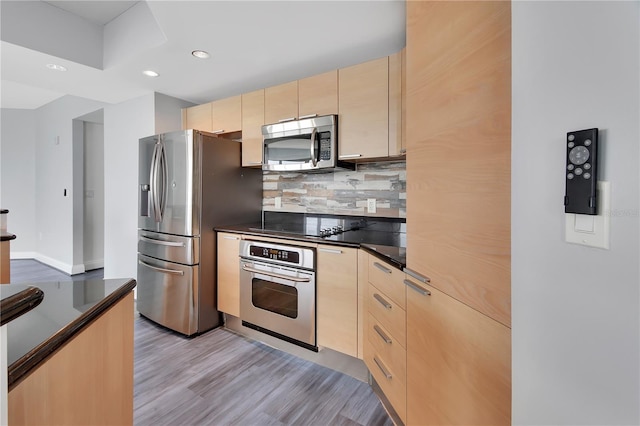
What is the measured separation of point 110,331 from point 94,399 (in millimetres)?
183

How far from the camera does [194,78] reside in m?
2.77

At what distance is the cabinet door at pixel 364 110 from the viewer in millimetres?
2088

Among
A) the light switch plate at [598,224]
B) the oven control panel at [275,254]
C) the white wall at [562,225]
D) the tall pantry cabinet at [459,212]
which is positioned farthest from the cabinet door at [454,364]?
the oven control panel at [275,254]

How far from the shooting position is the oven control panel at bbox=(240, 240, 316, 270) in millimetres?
2139

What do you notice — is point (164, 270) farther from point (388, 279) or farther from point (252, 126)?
point (388, 279)

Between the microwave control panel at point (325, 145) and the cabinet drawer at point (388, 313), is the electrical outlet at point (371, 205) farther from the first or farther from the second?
the cabinet drawer at point (388, 313)

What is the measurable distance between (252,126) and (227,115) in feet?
1.19

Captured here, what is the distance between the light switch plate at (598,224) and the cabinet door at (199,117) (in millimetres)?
3092

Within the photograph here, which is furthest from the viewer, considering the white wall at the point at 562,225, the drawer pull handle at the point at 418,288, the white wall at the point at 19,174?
the white wall at the point at 19,174

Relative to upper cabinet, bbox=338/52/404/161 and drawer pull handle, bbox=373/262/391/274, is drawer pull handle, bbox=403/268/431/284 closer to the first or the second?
drawer pull handle, bbox=373/262/391/274

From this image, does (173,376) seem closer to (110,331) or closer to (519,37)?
(110,331)

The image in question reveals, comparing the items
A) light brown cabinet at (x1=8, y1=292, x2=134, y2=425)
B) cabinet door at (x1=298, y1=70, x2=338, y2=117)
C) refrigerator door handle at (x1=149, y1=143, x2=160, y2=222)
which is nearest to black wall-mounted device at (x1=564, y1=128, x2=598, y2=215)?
light brown cabinet at (x1=8, y1=292, x2=134, y2=425)

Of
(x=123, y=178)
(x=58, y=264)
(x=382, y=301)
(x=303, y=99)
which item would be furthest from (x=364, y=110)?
(x=58, y=264)

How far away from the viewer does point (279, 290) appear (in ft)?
7.60
